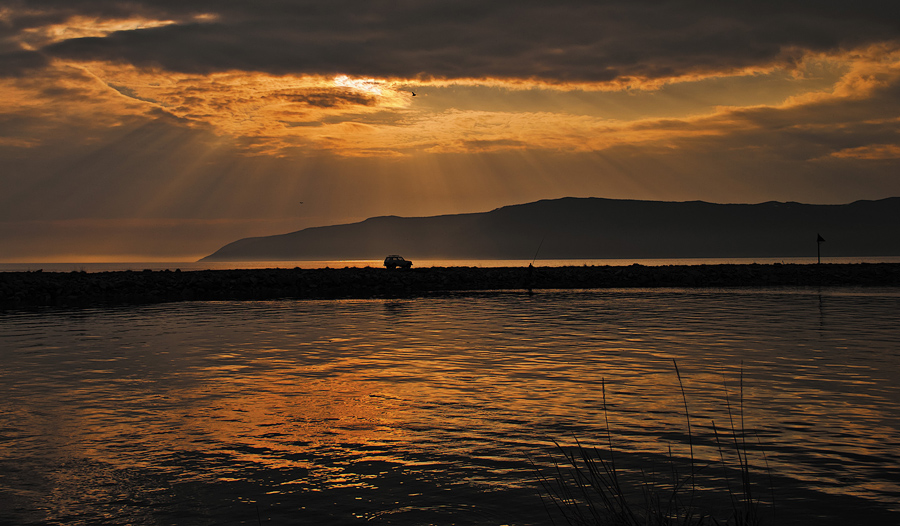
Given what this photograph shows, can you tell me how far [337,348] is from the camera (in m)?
19.3

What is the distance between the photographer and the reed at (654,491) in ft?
19.7

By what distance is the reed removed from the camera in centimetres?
602

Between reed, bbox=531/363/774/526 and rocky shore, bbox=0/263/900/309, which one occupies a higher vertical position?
rocky shore, bbox=0/263/900/309

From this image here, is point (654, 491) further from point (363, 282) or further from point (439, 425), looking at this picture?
point (363, 282)

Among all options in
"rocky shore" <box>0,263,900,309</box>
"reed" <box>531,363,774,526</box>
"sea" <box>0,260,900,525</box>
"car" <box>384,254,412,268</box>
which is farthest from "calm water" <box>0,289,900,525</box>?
"car" <box>384,254,412,268</box>

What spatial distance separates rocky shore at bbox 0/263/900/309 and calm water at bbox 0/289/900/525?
22352 mm

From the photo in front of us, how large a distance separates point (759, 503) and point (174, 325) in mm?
23123

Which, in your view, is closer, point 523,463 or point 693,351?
point 523,463

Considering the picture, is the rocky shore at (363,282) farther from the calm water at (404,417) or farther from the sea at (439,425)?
the sea at (439,425)

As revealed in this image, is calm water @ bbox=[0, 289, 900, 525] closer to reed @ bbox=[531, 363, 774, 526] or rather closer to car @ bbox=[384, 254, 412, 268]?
reed @ bbox=[531, 363, 774, 526]

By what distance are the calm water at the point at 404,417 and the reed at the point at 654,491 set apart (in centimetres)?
23

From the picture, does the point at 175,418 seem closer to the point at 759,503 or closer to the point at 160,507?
the point at 160,507

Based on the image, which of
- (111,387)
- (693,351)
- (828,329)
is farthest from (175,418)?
(828,329)

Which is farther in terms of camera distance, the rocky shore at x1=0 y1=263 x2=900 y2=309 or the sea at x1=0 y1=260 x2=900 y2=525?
the rocky shore at x1=0 y1=263 x2=900 y2=309
